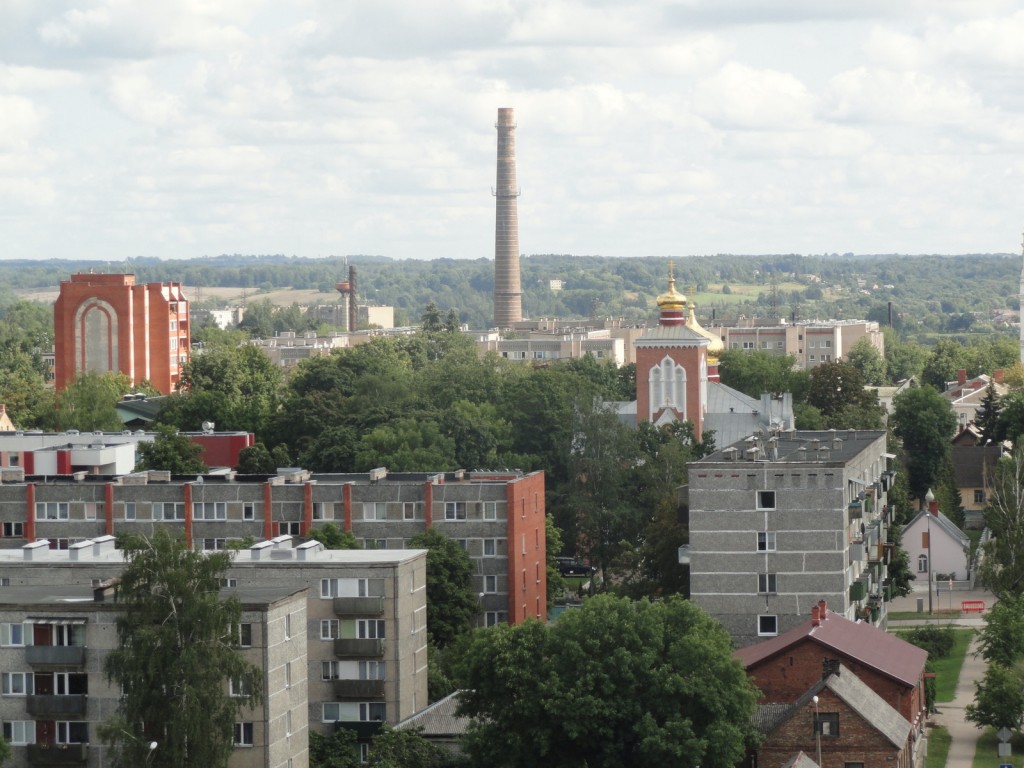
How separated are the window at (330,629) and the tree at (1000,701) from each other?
61.9ft

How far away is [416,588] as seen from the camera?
64625 mm

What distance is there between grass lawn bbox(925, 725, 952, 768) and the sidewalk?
0.16 metres

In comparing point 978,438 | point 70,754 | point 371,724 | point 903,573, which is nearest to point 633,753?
point 371,724

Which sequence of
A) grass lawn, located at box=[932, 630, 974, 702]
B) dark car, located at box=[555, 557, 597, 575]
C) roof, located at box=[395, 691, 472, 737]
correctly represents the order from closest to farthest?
roof, located at box=[395, 691, 472, 737] < grass lawn, located at box=[932, 630, 974, 702] < dark car, located at box=[555, 557, 597, 575]

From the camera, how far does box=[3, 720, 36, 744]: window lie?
180 ft

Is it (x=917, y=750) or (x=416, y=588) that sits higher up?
(x=416, y=588)

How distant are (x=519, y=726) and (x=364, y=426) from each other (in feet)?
171

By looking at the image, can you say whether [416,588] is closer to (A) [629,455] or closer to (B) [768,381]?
(A) [629,455]

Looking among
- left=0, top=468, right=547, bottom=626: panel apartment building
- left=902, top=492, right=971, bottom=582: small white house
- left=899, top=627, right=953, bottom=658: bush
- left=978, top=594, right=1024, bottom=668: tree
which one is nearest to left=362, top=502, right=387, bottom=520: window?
left=0, top=468, right=547, bottom=626: panel apartment building

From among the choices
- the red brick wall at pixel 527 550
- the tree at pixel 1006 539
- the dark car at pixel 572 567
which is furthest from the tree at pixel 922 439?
the red brick wall at pixel 527 550

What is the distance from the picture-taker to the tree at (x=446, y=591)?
75250 millimetres

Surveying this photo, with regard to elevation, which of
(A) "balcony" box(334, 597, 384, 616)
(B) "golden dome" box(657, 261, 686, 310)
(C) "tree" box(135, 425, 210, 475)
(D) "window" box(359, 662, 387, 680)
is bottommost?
(D) "window" box(359, 662, 387, 680)

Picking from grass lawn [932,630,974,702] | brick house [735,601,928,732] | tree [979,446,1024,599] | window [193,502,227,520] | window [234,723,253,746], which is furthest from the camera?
tree [979,446,1024,599]

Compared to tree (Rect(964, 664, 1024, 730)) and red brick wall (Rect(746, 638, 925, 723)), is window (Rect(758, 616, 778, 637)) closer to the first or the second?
tree (Rect(964, 664, 1024, 730))
